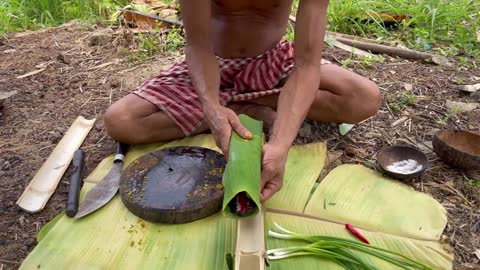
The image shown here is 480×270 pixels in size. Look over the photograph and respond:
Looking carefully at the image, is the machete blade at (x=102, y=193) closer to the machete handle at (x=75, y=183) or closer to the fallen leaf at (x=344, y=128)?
the machete handle at (x=75, y=183)

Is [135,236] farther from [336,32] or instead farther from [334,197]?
[336,32]

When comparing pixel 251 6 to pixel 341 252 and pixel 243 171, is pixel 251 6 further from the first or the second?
pixel 341 252

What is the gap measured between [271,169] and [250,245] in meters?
0.29

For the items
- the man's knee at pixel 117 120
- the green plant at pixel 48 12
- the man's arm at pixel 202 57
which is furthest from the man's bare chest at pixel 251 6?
the green plant at pixel 48 12

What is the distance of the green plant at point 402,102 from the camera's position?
277cm

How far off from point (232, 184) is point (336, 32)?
8.81ft

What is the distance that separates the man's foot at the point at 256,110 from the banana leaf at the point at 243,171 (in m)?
0.74

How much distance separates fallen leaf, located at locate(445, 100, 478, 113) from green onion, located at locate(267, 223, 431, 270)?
137 centimetres

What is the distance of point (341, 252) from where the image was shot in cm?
164

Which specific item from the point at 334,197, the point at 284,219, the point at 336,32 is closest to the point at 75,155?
the point at 284,219

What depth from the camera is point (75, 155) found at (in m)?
2.27

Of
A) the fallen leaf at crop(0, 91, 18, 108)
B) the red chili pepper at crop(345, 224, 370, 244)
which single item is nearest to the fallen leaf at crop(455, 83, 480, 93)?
the red chili pepper at crop(345, 224, 370, 244)

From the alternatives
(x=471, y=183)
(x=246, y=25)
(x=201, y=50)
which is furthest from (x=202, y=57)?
(x=471, y=183)

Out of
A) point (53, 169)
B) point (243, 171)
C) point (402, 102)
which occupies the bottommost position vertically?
point (53, 169)
